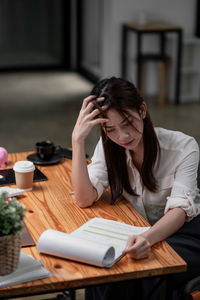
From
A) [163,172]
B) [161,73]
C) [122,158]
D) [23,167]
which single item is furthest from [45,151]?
[161,73]

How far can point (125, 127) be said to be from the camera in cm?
190

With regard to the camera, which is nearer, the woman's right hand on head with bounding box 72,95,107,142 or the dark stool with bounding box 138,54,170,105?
the woman's right hand on head with bounding box 72,95,107,142

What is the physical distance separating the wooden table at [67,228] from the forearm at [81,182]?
0.11ft

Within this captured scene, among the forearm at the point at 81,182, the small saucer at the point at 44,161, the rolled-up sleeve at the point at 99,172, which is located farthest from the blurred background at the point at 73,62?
the forearm at the point at 81,182

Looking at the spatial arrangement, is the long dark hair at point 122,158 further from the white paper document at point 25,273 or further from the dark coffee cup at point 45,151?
the white paper document at point 25,273

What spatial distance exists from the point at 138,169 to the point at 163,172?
0.10 meters

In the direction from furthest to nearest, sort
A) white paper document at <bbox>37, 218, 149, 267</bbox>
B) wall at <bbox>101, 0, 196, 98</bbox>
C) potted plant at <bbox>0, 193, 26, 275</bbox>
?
wall at <bbox>101, 0, 196, 98</bbox>
white paper document at <bbox>37, 218, 149, 267</bbox>
potted plant at <bbox>0, 193, 26, 275</bbox>

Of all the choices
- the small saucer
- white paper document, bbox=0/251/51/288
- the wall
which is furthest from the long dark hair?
the wall

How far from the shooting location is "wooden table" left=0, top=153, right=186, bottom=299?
1.48m

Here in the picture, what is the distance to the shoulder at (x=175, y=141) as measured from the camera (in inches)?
80.6

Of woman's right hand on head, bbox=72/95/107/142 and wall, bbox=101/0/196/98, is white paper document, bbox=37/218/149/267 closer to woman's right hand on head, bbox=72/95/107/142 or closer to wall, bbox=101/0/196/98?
woman's right hand on head, bbox=72/95/107/142

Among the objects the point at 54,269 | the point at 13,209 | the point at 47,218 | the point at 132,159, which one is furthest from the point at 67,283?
the point at 132,159

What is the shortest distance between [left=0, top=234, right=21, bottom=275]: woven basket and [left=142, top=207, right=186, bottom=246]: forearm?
1.38 ft

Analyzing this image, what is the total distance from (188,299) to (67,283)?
0.51 metres
